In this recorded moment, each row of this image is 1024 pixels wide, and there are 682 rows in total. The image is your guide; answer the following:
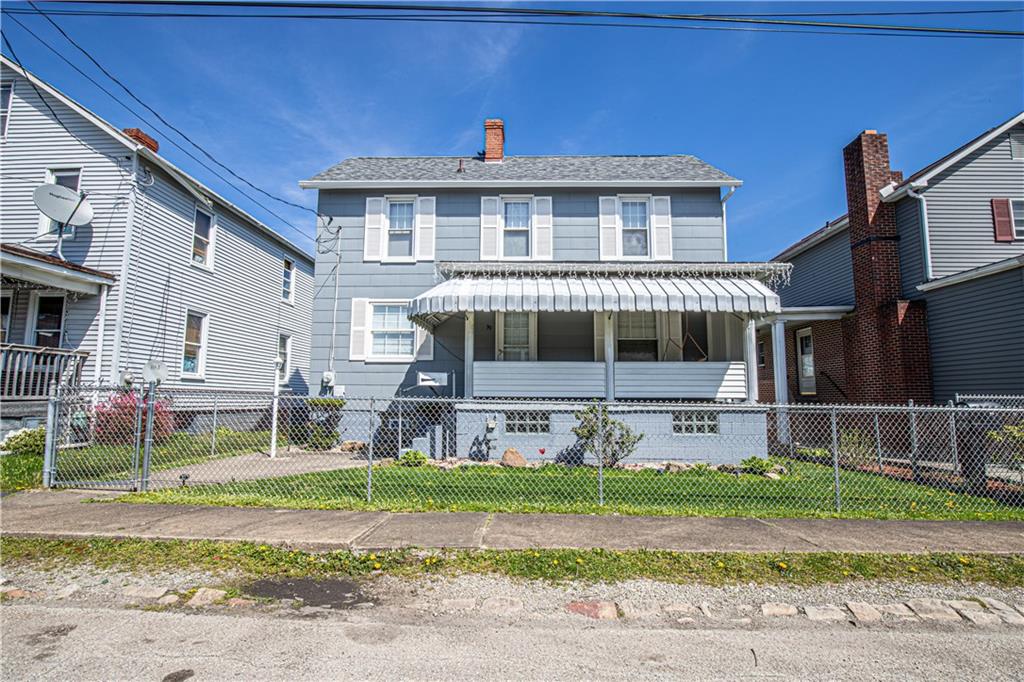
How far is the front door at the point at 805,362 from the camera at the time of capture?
1753cm

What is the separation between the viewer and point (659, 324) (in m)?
13.5

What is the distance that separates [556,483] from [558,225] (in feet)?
27.3

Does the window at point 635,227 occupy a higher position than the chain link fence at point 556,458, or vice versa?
the window at point 635,227

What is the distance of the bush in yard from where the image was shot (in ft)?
32.2

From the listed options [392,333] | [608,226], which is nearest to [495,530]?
[392,333]

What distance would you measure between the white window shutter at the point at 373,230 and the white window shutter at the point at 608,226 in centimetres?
603

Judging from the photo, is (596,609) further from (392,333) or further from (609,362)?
(392,333)

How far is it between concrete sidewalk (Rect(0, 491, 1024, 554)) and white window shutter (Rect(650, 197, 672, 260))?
9.45 metres

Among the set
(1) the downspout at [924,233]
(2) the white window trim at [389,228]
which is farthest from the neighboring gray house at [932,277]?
(2) the white window trim at [389,228]

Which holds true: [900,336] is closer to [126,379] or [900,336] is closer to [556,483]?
[556,483]

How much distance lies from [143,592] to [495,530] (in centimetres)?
309

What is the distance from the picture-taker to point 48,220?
13.5m

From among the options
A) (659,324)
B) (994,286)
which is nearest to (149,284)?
(659,324)

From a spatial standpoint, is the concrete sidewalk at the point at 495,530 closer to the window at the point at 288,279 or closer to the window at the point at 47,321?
the window at the point at 47,321
